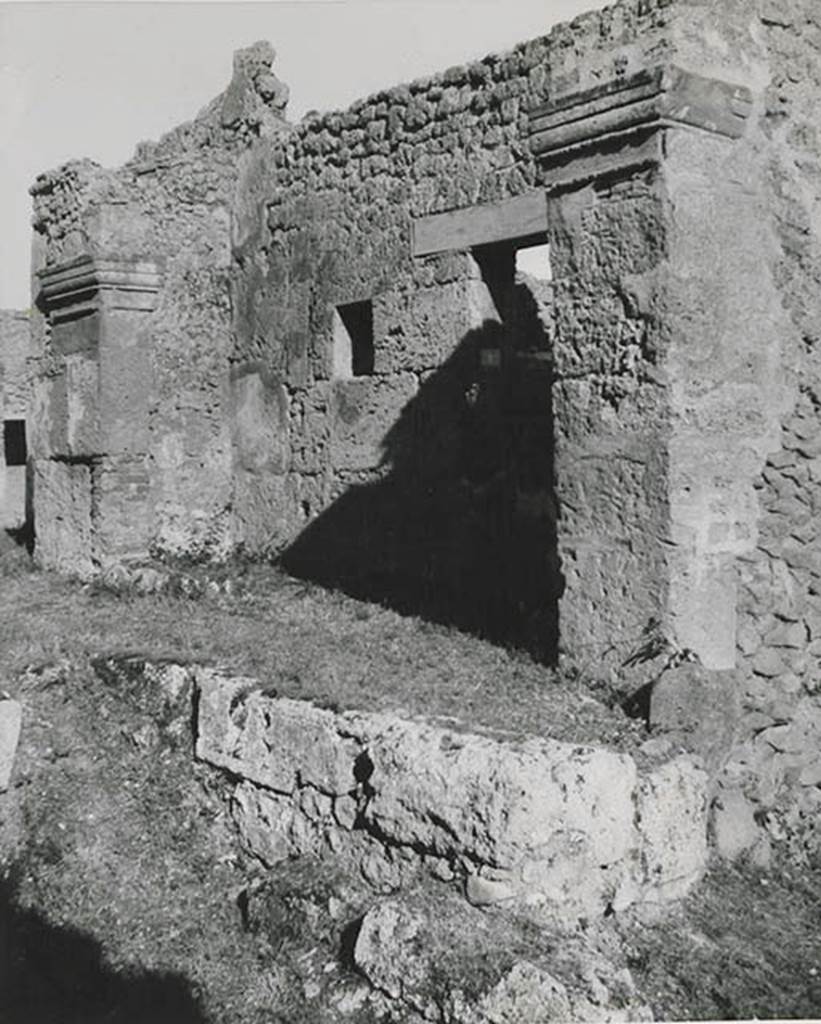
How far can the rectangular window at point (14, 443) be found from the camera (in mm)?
15773

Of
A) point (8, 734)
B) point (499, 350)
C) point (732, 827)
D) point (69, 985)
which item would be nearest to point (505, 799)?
point (732, 827)

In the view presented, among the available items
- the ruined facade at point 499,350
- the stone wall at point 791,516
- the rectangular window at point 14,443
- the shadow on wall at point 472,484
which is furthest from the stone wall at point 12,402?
the stone wall at point 791,516

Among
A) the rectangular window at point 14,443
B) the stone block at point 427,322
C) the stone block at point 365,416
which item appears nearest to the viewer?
the stone block at point 427,322

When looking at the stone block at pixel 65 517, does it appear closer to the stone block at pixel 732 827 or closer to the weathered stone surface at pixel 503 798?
the weathered stone surface at pixel 503 798

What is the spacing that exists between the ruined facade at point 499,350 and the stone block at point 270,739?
1146 mm

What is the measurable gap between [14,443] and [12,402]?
63cm

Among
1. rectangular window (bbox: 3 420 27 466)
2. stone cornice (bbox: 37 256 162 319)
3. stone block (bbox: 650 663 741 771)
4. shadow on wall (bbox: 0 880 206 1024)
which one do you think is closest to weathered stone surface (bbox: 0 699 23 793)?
shadow on wall (bbox: 0 880 206 1024)

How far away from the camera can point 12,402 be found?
51.2ft

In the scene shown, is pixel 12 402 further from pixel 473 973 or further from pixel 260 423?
pixel 473 973

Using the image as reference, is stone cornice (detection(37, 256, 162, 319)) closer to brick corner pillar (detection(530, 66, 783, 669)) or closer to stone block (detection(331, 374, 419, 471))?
stone block (detection(331, 374, 419, 471))

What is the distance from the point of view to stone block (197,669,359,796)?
4.40 metres

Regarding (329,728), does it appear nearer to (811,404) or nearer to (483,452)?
(811,404)

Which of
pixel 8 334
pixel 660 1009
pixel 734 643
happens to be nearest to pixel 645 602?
pixel 734 643

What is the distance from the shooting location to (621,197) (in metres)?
4.62
